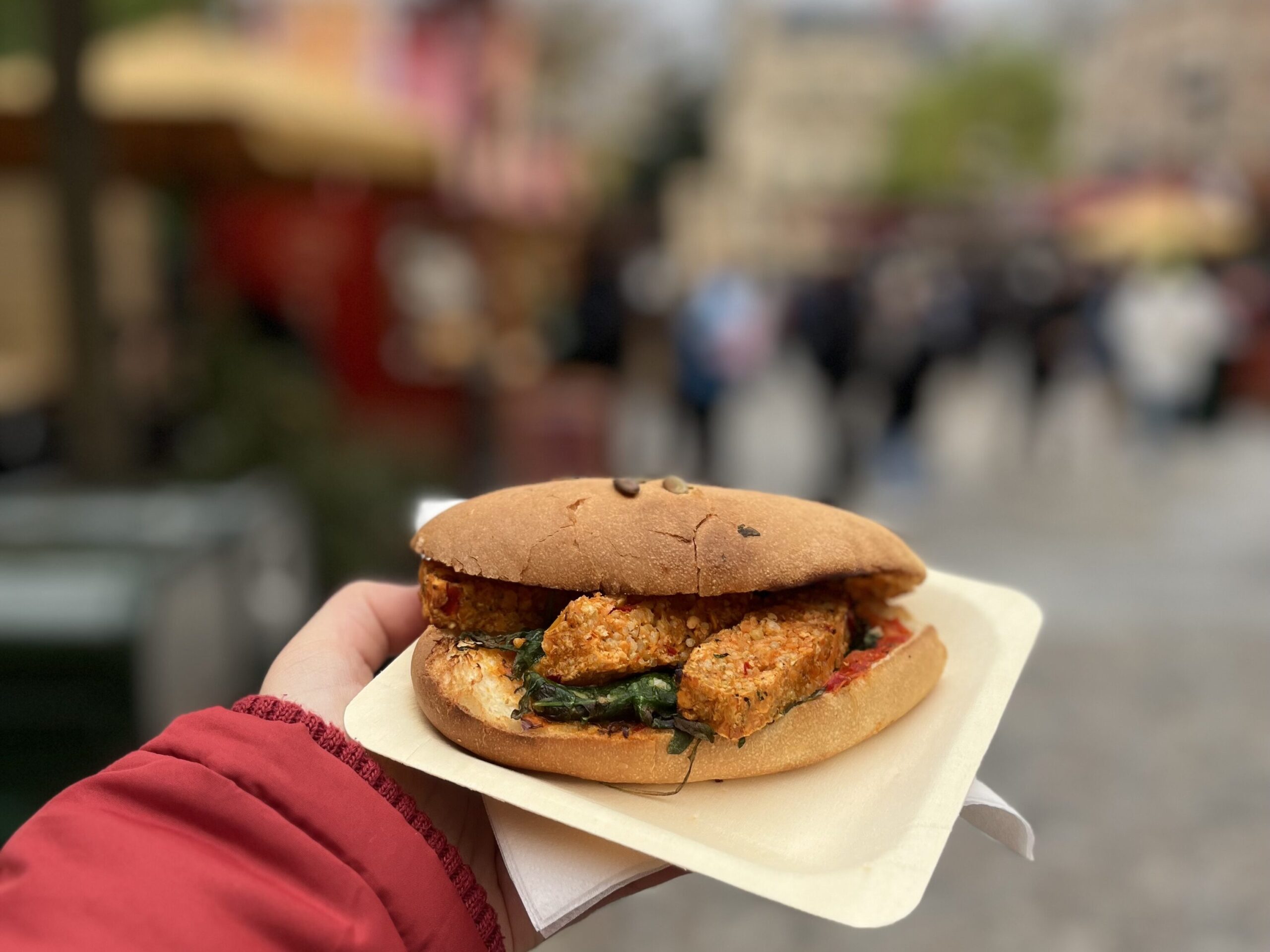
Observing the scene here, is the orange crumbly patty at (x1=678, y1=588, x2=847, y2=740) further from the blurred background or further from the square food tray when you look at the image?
the blurred background

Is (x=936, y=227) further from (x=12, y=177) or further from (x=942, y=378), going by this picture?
(x=12, y=177)

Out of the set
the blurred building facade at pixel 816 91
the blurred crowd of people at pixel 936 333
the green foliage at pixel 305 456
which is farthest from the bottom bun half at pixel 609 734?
the blurred building facade at pixel 816 91

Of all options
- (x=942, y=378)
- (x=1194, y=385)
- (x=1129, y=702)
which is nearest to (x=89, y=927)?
(x=1129, y=702)

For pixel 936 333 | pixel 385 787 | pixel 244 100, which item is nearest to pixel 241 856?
pixel 385 787

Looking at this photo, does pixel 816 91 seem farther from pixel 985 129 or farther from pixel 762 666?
pixel 762 666

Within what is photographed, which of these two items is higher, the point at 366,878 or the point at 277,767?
the point at 277,767

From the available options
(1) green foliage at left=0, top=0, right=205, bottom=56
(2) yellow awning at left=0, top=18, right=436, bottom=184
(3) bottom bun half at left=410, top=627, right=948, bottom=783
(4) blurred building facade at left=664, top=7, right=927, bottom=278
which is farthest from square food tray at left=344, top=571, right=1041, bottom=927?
(4) blurred building facade at left=664, top=7, right=927, bottom=278
